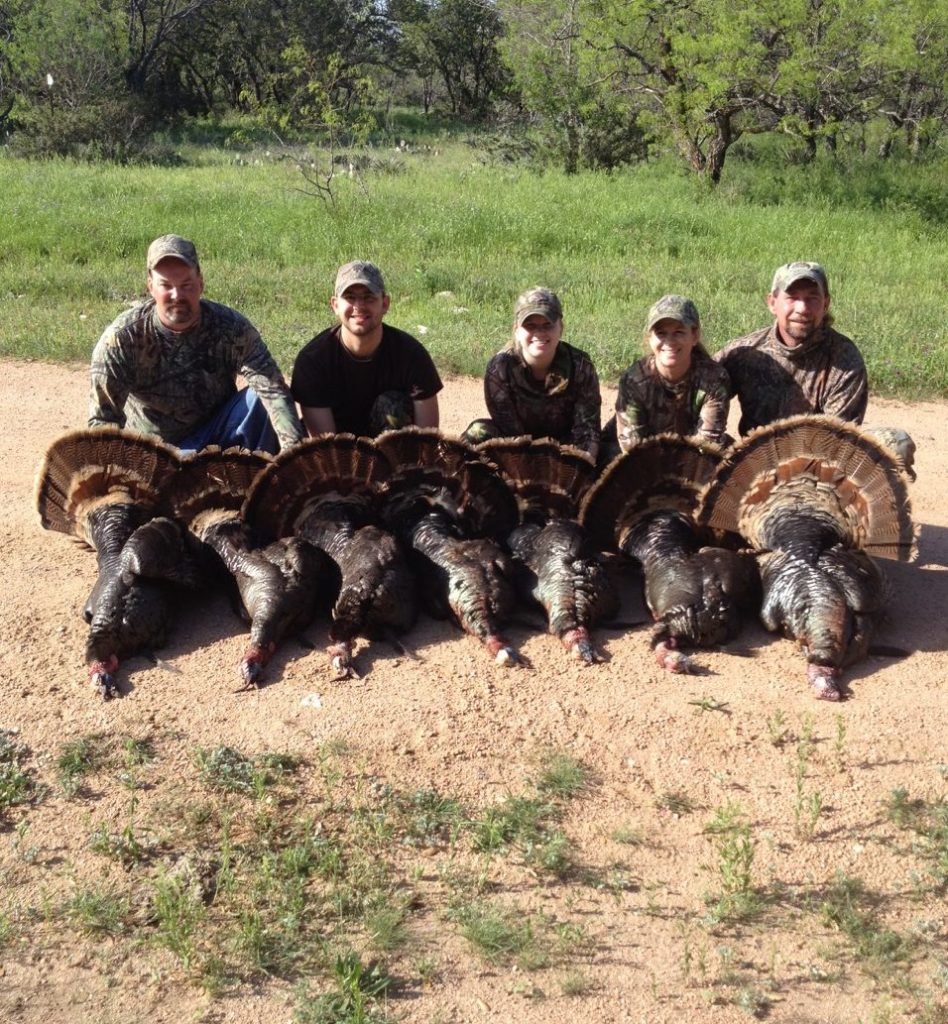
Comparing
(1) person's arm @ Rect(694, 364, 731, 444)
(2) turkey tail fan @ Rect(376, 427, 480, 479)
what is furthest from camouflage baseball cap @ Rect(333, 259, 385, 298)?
(1) person's arm @ Rect(694, 364, 731, 444)

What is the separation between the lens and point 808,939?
3240mm

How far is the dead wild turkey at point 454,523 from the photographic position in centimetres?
495

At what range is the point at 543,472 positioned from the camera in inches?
214

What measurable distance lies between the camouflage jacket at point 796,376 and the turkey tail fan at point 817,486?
0.70 m

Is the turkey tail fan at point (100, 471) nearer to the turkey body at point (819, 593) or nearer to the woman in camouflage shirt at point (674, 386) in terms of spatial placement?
A: the woman in camouflage shirt at point (674, 386)

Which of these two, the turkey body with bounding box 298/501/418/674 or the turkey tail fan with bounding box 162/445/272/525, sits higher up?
the turkey tail fan with bounding box 162/445/272/525

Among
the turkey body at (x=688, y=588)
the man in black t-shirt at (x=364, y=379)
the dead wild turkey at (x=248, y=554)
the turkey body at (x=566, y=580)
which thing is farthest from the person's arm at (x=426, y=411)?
the turkey body at (x=688, y=588)

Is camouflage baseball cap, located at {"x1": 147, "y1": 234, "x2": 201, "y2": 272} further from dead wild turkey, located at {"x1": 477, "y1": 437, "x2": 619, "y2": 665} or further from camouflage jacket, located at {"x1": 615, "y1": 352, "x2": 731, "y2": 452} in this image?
camouflage jacket, located at {"x1": 615, "y1": 352, "x2": 731, "y2": 452}

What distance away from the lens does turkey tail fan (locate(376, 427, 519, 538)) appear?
17.3 feet

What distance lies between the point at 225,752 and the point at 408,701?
76 centimetres

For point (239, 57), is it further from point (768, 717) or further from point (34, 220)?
point (768, 717)

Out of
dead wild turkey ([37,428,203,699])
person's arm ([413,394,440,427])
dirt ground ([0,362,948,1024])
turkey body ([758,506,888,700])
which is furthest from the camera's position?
person's arm ([413,394,440,427])

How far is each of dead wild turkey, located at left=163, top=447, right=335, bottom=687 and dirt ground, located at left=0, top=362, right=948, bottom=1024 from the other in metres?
0.14

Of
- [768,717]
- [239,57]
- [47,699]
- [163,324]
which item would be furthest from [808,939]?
[239,57]
